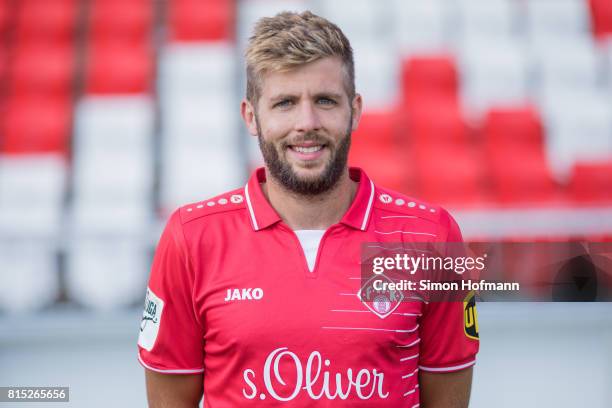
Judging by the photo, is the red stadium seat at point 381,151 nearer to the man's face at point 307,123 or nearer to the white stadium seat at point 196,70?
the white stadium seat at point 196,70

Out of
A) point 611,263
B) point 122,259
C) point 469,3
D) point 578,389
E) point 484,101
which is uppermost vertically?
point 469,3

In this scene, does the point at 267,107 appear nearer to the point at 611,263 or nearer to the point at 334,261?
the point at 334,261

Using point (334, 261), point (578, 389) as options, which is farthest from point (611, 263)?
point (334, 261)

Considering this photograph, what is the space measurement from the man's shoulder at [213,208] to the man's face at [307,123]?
134 mm

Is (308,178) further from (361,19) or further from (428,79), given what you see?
(361,19)

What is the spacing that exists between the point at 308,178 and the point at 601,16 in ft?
10.0

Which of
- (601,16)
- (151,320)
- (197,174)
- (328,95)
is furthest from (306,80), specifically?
(601,16)

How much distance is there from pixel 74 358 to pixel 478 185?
186 cm

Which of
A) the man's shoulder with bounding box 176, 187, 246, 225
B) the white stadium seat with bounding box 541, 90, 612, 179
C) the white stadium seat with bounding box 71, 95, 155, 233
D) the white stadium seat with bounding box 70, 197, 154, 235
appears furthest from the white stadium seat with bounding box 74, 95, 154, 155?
the man's shoulder with bounding box 176, 187, 246, 225

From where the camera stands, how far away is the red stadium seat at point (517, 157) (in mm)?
3256

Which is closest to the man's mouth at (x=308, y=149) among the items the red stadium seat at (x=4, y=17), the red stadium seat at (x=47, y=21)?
the red stadium seat at (x=47, y=21)

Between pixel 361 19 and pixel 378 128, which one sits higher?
pixel 361 19

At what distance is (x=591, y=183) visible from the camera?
10.7 feet

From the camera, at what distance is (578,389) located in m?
2.63
